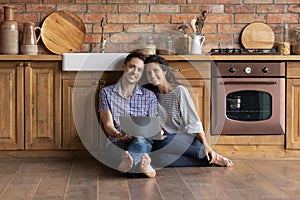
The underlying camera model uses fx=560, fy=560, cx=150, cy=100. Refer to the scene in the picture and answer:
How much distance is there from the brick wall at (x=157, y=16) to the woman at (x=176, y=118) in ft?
2.64

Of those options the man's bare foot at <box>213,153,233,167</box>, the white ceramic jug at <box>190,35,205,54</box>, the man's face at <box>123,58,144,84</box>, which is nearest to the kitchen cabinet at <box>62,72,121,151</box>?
the man's face at <box>123,58,144,84</box>

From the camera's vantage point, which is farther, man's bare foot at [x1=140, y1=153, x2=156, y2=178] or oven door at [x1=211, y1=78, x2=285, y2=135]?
oven door at [x1=211, y1=78, x2=285, y2=135]

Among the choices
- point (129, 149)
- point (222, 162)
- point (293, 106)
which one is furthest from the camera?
point (293, 106)

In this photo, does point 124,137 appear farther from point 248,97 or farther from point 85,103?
point 248,97

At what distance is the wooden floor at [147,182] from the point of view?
10.4 feet

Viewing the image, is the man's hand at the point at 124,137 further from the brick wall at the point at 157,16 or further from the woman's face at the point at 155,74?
the brick wall at the point at 157,16

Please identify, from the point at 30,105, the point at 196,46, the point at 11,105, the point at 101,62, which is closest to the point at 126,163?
the point at 101,62

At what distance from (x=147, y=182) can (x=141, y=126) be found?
1.80 feet

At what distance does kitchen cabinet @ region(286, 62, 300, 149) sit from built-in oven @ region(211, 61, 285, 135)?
0.05 meters

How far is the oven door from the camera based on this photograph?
14.6 ft

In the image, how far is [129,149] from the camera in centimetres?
383

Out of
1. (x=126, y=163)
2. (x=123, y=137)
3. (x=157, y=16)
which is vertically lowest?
(x=126, y=163)

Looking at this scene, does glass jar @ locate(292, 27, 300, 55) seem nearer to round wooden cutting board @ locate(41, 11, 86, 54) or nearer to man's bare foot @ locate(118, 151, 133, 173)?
round wooden cutting board @ locate(41, 11, 86, 54)

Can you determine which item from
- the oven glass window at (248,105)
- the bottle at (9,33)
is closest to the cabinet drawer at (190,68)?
the oven glass window at (248,105)
